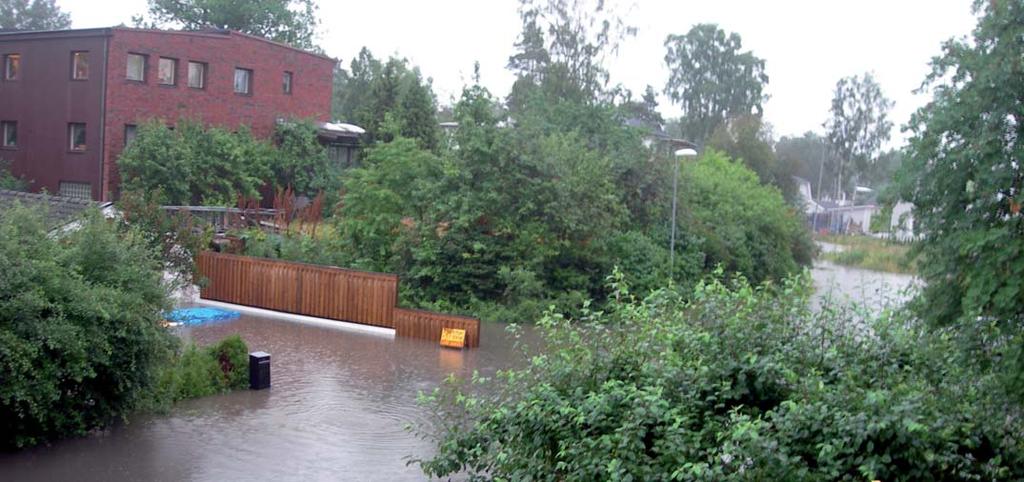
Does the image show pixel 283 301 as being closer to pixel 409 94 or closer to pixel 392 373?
pixel 392 373

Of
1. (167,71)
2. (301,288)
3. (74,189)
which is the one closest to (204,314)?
(301,288)

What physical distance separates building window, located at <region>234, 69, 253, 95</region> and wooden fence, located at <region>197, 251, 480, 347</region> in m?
15.9

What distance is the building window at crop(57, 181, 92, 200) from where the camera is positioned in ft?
119

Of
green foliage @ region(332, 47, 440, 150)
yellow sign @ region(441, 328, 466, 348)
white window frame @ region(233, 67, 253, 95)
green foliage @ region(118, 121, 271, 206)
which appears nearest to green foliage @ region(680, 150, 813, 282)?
green foliage @ region(332, 47, 440, 150)

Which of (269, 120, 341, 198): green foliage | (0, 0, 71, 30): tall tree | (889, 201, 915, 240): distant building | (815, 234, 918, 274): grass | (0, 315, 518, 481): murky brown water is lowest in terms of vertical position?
(0, 315, 518, 481): murky brown water

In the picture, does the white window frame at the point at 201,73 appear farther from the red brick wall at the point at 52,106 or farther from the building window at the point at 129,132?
the red brick wall at the point at 52,106

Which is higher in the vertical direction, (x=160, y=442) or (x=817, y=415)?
(x=817, y=415)

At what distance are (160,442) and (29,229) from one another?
3.24 m

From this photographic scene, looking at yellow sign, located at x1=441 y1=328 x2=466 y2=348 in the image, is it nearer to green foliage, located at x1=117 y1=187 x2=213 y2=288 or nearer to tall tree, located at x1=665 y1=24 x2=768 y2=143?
green foliage, located at x1=117 y1=187 x2=213 y2=288

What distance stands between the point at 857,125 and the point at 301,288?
51.3 meters

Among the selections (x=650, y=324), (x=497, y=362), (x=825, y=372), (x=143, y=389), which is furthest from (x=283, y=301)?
(x=825, y=372)

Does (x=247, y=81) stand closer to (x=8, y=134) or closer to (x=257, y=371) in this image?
(x=8, y=134)

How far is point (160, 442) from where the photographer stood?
42.9 feet

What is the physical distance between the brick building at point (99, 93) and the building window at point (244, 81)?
64 millimetres
